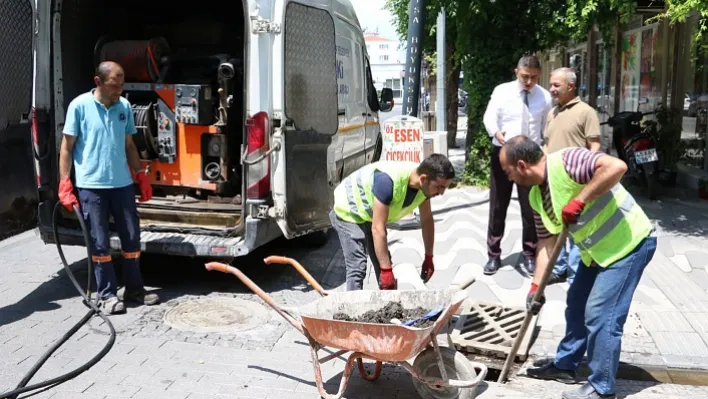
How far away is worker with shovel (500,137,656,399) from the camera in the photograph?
3615mm

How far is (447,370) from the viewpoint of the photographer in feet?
12.6

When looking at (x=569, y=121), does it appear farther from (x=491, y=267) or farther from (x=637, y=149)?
(x=637, y=149)

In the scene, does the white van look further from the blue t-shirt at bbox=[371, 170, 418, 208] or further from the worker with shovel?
the worker with shovel

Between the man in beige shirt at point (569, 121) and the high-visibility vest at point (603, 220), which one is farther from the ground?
the man in beige shirt at point (569, 121)

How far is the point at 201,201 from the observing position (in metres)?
6.71

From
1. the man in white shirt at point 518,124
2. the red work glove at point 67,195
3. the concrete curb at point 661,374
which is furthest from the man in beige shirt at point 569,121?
the red work glove at point 67,195

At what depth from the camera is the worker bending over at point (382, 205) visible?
413 centimetres

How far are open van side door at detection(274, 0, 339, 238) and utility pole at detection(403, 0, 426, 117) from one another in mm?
2071

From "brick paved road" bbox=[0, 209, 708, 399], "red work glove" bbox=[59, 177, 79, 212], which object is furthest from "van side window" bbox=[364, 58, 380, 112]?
"red work glove" bbox=[59, 177, 79, 212]

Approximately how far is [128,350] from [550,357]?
2.84 metres

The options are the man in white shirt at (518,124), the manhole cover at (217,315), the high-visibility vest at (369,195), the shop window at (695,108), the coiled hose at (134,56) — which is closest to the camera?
the high-visibility vest at (369,195)

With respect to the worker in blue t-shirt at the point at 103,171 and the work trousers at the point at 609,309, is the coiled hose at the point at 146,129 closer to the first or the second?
the worker in blue t-shirt at the point at 103,171

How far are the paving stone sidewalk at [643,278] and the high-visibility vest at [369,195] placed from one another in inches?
54.2

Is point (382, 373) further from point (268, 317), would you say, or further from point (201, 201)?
point (201, 201)
